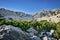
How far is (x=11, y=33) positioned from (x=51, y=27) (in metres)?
35.7

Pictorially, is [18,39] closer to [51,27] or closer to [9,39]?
[9,39]

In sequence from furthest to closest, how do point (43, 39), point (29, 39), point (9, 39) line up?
1. point (43, 39)
2. point (29, 39)
3. point (9, 39)

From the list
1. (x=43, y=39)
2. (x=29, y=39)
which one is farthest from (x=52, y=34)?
(x=29, y=39)

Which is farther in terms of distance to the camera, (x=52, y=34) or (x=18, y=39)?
(x=52, y=34)

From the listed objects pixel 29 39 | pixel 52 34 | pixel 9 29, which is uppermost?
pixel 9 29

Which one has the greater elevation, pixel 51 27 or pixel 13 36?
pixel 13 36

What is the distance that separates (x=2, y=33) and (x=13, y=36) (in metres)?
1.77

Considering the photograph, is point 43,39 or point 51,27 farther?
point 51,27

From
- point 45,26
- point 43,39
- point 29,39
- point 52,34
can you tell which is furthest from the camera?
point 45,26

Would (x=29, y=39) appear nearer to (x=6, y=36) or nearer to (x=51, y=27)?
(x=6, y=36)

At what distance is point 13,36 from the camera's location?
969 inches

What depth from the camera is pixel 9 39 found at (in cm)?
2427

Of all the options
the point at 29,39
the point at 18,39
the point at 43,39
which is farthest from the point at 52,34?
the point at 18,39

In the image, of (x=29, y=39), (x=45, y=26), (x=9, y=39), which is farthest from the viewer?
(x=45, y=26)
